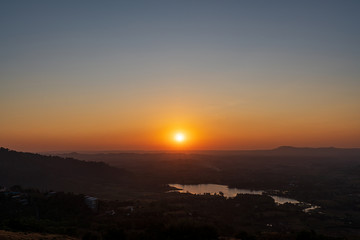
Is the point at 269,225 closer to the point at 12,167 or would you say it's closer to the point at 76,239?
the point at 76,239

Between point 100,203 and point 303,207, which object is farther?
point 303,207

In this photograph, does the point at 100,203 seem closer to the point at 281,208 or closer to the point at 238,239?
the point at 238,239

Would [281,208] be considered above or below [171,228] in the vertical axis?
below

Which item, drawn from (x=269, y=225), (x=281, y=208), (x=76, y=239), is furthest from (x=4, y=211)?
(x=281, y=208)

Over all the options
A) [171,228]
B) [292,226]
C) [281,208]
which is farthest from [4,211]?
[281,208]

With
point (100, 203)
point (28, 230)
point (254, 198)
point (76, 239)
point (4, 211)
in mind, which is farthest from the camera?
point (254, 198)

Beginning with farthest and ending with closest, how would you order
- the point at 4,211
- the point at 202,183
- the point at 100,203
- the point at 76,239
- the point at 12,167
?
the point at 202,183, the point at 12,167, the point at 100,203, the point at 4,211, the point at 76,239
